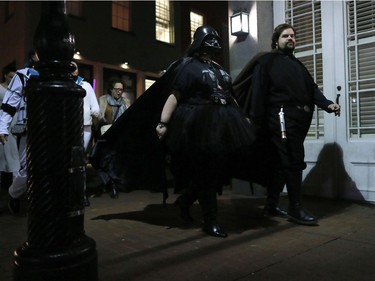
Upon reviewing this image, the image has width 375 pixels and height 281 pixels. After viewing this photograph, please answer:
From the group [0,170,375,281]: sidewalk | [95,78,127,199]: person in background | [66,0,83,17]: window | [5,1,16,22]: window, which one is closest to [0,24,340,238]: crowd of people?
[0,170,375,281]: sidewalk

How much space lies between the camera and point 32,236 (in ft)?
7.47

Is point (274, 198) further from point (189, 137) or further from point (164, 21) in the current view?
point (164, 21)

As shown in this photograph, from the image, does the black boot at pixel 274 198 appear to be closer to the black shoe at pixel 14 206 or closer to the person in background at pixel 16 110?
the person in background at pixel 16 110

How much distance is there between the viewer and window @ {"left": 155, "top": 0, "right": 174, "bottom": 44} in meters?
17.9

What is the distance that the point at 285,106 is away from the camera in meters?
4.14

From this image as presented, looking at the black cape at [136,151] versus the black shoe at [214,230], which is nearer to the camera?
the black shoe at [214,230]

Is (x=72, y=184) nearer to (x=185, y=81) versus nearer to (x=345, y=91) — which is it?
(x=185, y=81)

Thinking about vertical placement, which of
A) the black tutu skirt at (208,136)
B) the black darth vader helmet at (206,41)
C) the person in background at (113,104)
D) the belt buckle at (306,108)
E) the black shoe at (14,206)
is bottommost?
the black shoe at (14,206)

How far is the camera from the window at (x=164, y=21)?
58.6 feet

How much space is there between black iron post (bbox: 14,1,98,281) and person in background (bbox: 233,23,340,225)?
2360 millimetres

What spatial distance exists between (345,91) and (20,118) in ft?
13.6

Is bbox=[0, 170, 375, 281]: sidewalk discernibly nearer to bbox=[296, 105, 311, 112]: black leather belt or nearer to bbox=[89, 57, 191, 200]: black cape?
bbox=[89, 57, 191, 200]: black cape

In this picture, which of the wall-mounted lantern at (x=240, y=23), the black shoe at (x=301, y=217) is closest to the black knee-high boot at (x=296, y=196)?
the black shoe at (x=301, y=217)

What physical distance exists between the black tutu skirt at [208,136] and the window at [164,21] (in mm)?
14922
